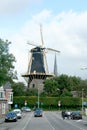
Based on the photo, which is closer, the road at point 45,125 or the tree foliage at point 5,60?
the road at point 45,125

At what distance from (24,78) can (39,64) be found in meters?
11.7

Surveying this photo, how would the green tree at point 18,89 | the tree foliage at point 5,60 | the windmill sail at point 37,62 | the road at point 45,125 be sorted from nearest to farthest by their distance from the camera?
the road at point 45,125, the tree foliage at point 5,60, the green tree at point 18,89, the windmill sail at point 37,62

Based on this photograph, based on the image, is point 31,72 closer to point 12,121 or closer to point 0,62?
point 12,121

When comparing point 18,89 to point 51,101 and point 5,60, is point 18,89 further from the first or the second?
point 5,60

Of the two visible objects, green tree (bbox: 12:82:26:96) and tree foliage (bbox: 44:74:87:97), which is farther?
tree foliage (bbox: 44:74:87:97)

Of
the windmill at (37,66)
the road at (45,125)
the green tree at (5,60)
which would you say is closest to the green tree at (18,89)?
the windmill at (37,66)

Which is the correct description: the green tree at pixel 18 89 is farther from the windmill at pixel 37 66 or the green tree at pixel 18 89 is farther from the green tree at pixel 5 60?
the green tree at pixel 5 60

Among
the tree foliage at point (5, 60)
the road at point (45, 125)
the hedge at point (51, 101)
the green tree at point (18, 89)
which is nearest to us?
the road at point (45, 125)

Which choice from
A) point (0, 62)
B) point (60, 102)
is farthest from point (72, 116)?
point (60, 102)

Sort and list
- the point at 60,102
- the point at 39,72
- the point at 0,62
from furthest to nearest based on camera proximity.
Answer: the point at 39,72 < the point at 60,102 < the point at 0,62

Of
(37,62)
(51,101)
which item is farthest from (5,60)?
(37,62)

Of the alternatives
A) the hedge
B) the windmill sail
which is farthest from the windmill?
the hedge

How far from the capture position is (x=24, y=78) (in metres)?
178

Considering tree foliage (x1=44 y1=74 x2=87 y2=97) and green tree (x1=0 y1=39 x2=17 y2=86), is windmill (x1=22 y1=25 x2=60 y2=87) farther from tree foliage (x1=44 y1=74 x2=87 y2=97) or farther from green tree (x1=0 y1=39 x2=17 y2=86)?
green tree (x1=0 y1=39 x2=17 y2=86)
